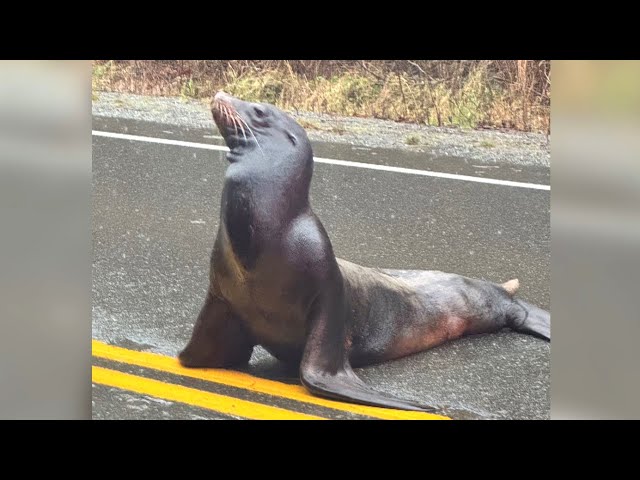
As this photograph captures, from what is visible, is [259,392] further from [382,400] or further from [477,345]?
[477,345]

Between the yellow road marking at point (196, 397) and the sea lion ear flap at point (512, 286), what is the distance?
110 centimetres

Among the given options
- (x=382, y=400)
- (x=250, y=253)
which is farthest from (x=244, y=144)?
(x=382, y=400)

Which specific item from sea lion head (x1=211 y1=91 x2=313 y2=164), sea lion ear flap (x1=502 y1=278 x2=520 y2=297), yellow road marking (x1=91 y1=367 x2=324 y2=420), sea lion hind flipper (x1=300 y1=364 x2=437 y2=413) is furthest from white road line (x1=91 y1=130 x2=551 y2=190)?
yellow road marking (x1=91 y1=367 x2=324 y2=420)

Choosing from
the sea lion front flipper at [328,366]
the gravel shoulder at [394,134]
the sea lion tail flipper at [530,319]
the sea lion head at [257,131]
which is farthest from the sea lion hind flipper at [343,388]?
the gravel shoulder at [394,134]

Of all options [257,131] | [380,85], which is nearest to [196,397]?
[257,131]

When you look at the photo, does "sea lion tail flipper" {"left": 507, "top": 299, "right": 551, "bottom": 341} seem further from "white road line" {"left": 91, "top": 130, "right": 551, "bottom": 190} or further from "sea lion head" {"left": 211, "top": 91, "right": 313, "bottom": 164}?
"sea lion head" {"left": 211, "top": 91, "right": 313, "bottom": 164}

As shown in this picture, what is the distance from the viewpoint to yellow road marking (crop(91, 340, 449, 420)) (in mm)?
5059

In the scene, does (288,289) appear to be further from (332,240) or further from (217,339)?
(217,339)

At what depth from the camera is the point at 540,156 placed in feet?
17.4

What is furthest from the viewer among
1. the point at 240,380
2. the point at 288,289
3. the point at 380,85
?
the point at 380,85

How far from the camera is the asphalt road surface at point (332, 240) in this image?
17.1ft

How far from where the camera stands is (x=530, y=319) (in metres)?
5.37

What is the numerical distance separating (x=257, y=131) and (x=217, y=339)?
0.97m

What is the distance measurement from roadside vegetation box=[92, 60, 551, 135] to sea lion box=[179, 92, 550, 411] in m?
0.17
